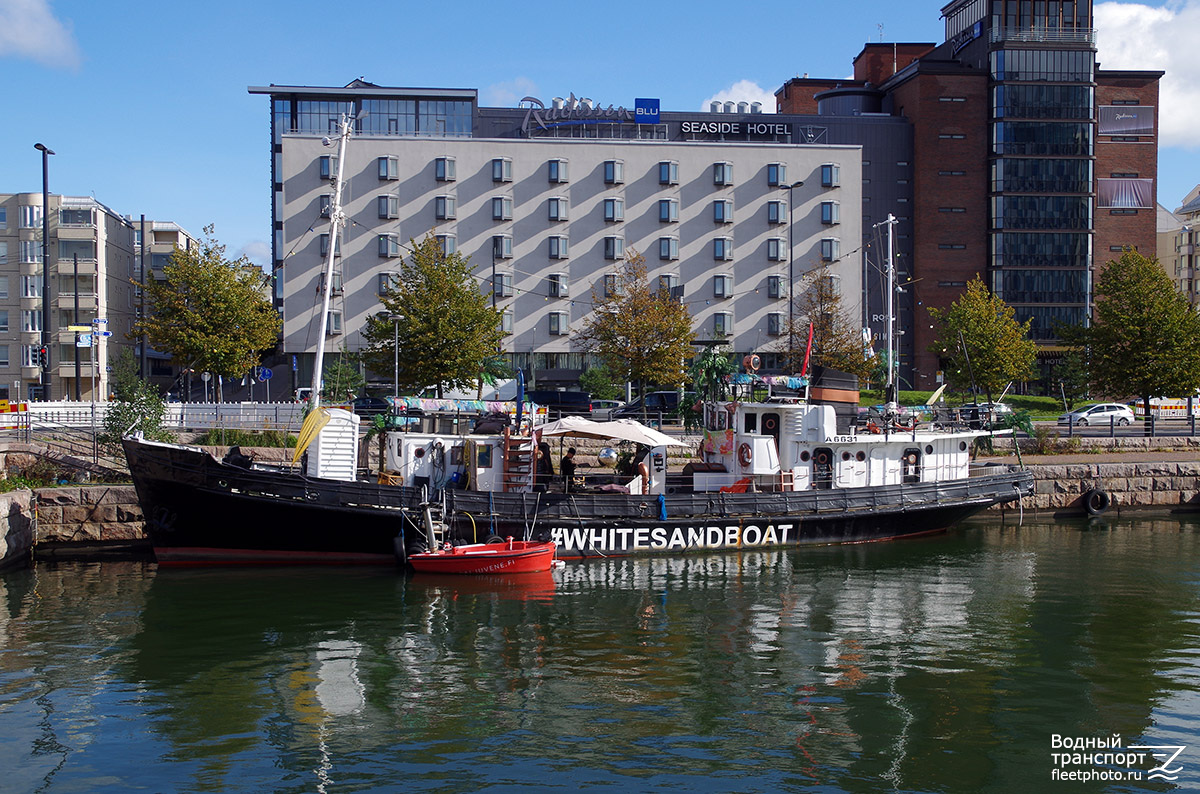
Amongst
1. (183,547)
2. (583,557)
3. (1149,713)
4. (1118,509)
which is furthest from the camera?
(1118,509)

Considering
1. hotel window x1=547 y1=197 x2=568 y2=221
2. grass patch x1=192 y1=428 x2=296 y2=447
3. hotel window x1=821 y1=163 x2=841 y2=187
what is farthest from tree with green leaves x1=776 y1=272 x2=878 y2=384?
grass patch x1=192 y1=428 x2=296 y2=447


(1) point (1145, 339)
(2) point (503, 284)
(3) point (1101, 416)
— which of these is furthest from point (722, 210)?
(1) point (1145, 339)

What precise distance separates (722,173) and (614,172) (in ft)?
24.3

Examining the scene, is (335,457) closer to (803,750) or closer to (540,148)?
(803,750)

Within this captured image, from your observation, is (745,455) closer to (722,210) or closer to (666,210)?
(666,210)

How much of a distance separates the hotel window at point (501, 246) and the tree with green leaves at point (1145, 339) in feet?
114

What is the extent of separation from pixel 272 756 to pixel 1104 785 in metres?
10.5

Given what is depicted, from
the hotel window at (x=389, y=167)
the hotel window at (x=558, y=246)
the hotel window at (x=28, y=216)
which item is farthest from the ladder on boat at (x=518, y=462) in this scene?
the hotel window at (x=28, y=216)

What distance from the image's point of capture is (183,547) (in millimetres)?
23234

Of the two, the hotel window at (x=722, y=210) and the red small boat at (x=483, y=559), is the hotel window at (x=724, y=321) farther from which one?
the red small boat at (x=483, y=559)

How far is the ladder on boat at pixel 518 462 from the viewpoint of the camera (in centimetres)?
2525

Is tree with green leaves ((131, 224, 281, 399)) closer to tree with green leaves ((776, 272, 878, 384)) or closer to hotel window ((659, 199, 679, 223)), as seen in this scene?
tree with green leaves ((776, 272, 878, 384))

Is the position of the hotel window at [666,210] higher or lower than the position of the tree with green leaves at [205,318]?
higher

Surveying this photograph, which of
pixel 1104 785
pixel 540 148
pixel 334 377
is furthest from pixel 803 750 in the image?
pixel 540 148
